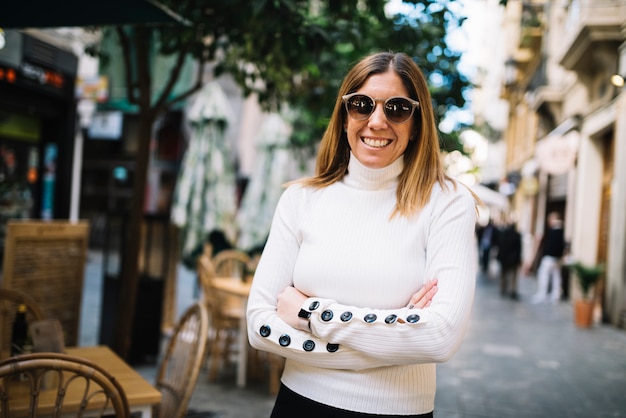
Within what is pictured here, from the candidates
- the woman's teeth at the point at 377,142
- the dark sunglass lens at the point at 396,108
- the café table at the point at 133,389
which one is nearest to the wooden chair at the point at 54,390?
the café table at the point at 133,389

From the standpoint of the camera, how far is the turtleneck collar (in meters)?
1.98

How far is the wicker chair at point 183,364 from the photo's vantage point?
2.59m

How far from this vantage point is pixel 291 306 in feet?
6.09

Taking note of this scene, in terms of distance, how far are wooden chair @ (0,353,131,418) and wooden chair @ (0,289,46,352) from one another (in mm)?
668

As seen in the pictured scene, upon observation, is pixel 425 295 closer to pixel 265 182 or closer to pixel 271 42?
pixel 271 42

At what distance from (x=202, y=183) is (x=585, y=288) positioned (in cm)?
684

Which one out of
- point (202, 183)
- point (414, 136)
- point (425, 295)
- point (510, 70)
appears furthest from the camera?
point (510, 70)

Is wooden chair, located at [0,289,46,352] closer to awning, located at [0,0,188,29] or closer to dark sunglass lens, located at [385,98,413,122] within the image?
awning, located at [0,0,188,29]

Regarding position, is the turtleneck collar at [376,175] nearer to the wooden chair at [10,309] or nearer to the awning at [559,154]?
the wooden chair at [10,309]

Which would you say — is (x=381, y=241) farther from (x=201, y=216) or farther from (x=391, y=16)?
(x=201, y=216)

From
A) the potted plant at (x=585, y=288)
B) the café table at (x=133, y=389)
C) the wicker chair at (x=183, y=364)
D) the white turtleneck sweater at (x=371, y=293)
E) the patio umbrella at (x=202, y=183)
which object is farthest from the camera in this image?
the potted plant at (x=585, y=288)

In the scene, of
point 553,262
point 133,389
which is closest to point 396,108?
point 133,389

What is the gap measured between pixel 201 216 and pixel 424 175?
7753 mm

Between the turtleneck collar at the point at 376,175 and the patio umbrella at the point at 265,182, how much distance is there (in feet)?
25.4
